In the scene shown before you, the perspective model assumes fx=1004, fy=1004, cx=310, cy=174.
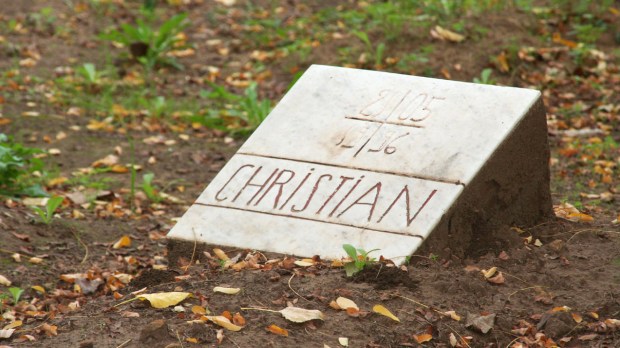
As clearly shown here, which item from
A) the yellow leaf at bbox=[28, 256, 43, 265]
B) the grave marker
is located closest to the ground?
the yellow leaf at bbox=[28, 256, 43, 265]

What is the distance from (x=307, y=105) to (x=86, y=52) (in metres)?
4.44

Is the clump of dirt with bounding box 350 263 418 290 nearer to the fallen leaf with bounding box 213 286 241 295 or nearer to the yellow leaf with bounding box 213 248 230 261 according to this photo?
the fallen leaf with bounding box 213 286 241 295

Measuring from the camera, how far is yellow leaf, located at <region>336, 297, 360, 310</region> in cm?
329

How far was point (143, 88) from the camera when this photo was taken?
25.1 ft

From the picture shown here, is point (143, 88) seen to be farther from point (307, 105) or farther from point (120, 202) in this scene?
point (307, 105)

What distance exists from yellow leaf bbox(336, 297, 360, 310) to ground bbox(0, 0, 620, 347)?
19mm

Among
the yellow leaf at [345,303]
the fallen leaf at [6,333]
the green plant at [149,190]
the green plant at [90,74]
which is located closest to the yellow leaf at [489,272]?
the yellow leaf at [345,303]

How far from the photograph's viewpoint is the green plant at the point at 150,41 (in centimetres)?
793

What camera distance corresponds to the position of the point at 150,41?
8.13 meters

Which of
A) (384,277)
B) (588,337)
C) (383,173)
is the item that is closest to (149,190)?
(383,173)

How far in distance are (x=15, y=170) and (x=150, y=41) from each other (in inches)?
124

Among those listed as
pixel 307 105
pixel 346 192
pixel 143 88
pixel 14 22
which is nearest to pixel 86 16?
pixel 14 22

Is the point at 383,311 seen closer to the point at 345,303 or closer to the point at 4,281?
the point at 345,303

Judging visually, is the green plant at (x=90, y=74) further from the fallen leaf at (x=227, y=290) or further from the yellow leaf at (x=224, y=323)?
the yellow leaf at (x=224, y=323)
